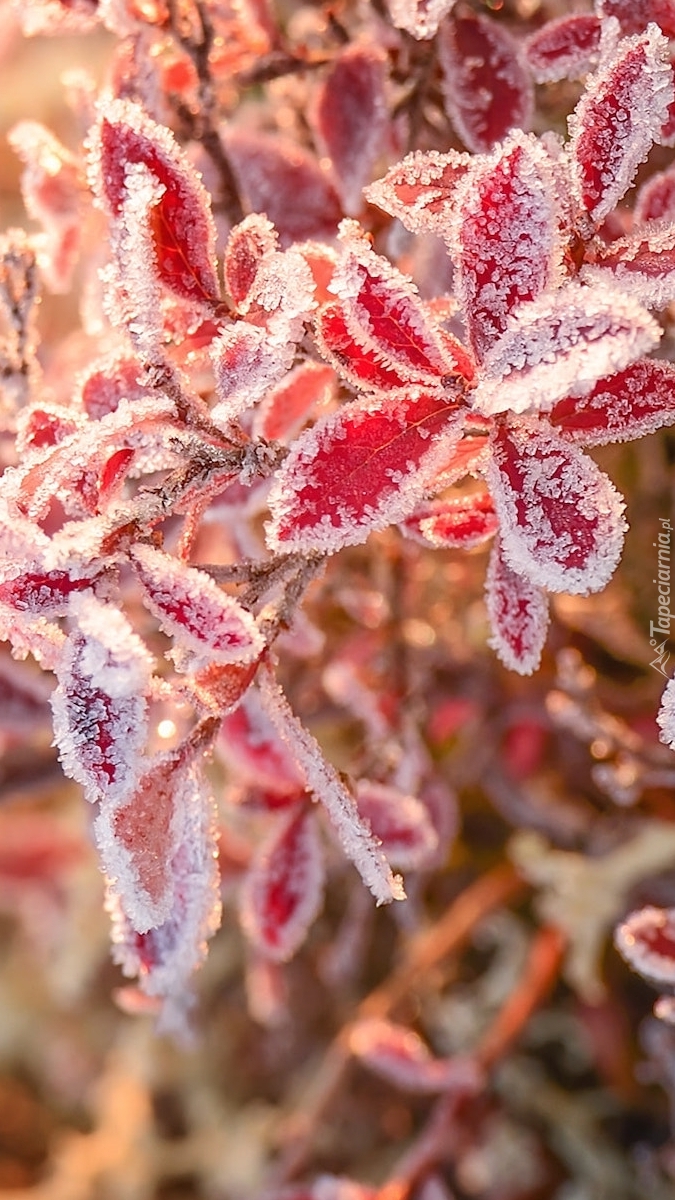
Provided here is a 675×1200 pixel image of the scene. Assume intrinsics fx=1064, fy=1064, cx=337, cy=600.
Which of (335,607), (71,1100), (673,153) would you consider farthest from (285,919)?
(71,1100)

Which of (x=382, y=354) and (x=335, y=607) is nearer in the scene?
(x=382, y=354)

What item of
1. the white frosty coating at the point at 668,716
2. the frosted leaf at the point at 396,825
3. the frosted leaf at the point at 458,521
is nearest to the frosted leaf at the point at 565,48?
the frosted leaf at the point at 458,521

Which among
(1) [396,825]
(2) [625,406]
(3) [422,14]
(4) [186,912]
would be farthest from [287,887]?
(3) [422,14]

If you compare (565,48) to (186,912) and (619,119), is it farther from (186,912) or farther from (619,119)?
(186,912)

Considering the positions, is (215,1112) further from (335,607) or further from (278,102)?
(278,102)

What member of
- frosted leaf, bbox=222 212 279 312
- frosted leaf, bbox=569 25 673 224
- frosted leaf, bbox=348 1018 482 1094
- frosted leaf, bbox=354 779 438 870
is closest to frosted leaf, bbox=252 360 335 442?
frosted leaf, bbox=222 212 279 312
